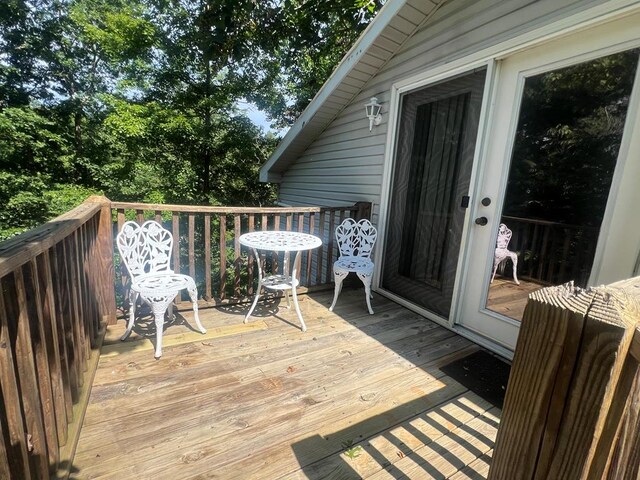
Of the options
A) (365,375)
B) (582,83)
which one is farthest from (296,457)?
(582,83)

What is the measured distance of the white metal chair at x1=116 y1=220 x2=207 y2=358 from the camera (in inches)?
84.7

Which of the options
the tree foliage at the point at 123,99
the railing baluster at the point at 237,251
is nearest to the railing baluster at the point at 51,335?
the railing baluster at the point at 237,251

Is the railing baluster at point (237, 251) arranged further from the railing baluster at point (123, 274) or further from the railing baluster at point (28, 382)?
the railing baluster at point (28, 382)

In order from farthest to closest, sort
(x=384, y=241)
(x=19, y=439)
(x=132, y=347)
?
(x=384, y=241) < (x=132, y=347) < (x=19, y=439)

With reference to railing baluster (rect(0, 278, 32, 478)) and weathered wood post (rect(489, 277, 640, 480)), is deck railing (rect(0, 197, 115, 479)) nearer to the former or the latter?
railing baluster (rect(0, 278, 32, 478))

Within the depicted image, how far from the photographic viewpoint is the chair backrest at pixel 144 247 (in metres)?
2.34

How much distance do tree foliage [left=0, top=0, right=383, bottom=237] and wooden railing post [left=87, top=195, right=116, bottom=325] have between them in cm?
634

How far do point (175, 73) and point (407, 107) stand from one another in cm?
785

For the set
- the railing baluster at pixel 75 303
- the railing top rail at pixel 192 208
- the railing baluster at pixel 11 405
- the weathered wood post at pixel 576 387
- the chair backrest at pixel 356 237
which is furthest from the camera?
the chair backrest at pixel 356 237

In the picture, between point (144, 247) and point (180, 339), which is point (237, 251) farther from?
point (180, 339)

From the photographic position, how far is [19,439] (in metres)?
0.92

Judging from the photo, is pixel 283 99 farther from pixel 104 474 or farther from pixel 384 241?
pixel 104 474

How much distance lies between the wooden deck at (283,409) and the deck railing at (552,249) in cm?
88

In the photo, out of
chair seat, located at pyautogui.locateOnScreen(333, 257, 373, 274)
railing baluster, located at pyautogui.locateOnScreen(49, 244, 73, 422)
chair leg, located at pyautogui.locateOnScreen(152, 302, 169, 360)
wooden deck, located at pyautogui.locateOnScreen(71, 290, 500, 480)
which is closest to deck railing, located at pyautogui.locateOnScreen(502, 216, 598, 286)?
wooden deck, located at pyautogui.locateOnScreen(71, 290, 500, 480)
